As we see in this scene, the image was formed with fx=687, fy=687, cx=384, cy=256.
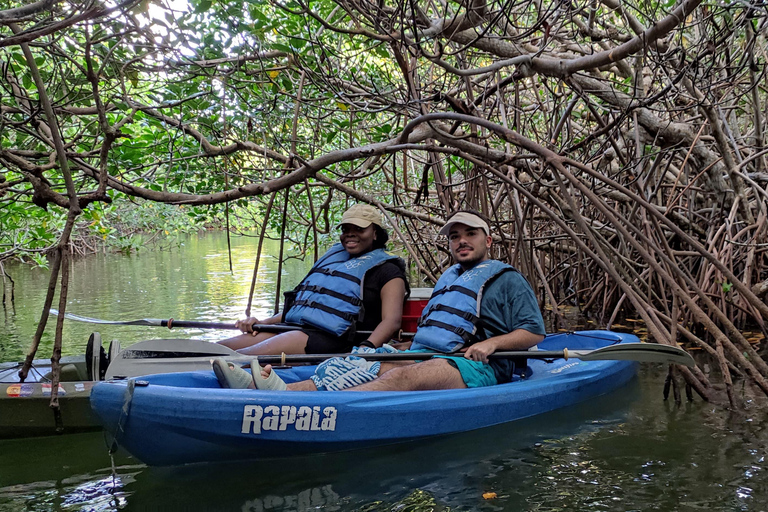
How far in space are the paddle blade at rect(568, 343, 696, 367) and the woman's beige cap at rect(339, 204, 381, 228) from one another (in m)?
1.27

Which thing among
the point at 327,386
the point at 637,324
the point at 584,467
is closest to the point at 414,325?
the point at 327,386

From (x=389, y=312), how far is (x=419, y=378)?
554mm

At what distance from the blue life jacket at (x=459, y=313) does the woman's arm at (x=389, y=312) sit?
180 millimetres

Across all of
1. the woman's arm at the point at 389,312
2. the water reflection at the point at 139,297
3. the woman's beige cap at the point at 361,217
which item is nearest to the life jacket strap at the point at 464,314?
the woman's arm at the point at 389,312

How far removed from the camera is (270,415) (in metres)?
2.65

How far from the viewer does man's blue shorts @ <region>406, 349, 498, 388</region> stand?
3164 mm

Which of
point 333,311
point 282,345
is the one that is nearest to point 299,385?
point 282,345

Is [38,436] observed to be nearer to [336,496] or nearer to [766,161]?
[336,496]

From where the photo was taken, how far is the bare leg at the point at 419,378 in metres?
3.03

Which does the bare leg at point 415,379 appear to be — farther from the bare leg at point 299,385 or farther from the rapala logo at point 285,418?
the rapala logo at point 285,418

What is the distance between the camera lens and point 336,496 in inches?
100

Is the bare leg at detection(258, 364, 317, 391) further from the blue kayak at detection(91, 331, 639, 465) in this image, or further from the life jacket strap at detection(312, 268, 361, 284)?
the life jacket strap at detection(312, 268, 361, 284)

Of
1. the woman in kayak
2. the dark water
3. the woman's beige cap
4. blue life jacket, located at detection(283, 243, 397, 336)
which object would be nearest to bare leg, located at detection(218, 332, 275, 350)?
the woman in kayak

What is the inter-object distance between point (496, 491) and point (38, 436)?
2.04 metres
